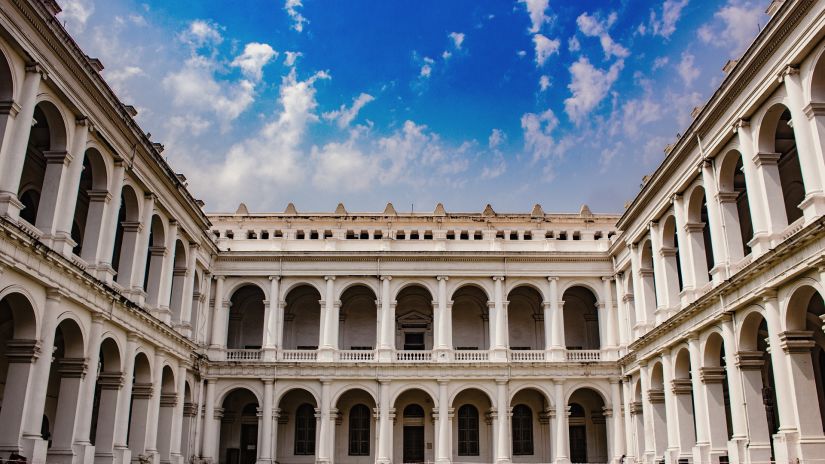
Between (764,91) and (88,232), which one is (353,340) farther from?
(764,91)

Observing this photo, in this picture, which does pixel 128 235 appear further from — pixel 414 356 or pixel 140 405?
pixel 414 356

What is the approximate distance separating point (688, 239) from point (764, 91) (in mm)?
7098

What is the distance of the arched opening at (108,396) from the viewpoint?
1016 inches

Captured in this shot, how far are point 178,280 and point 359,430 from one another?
13.3 meters

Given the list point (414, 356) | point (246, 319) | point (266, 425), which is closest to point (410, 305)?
point (414, 356)

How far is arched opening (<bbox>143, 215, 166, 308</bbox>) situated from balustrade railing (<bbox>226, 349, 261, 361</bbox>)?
8316 millimetres

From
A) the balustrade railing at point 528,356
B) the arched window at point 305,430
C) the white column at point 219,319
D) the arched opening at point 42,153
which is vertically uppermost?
the arched opening at point 42,153

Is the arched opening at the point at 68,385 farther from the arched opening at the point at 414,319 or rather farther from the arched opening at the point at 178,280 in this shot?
the arched opening at the point at 414,319

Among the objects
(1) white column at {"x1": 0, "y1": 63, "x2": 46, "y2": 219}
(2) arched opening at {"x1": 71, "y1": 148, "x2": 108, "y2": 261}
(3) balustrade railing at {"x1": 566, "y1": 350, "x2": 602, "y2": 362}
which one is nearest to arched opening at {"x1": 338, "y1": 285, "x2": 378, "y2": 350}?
(3) balustrade railing at {"x1": 566, "y1": 350, "x2": 602, "y2": 362}

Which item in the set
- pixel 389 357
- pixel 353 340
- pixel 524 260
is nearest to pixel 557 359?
pixel 524 260

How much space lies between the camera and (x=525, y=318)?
1682 inches

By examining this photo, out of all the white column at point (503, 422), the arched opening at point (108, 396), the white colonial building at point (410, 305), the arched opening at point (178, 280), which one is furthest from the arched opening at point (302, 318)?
the arched opening at point (108, 396)

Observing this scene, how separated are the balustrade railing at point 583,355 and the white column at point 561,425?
169 cm

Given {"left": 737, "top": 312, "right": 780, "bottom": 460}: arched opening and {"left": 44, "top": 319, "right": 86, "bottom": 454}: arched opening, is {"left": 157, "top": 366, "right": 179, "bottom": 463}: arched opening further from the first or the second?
{"left": 737, "top": 312, "right": 780, "bottom": 460}: arched opening
